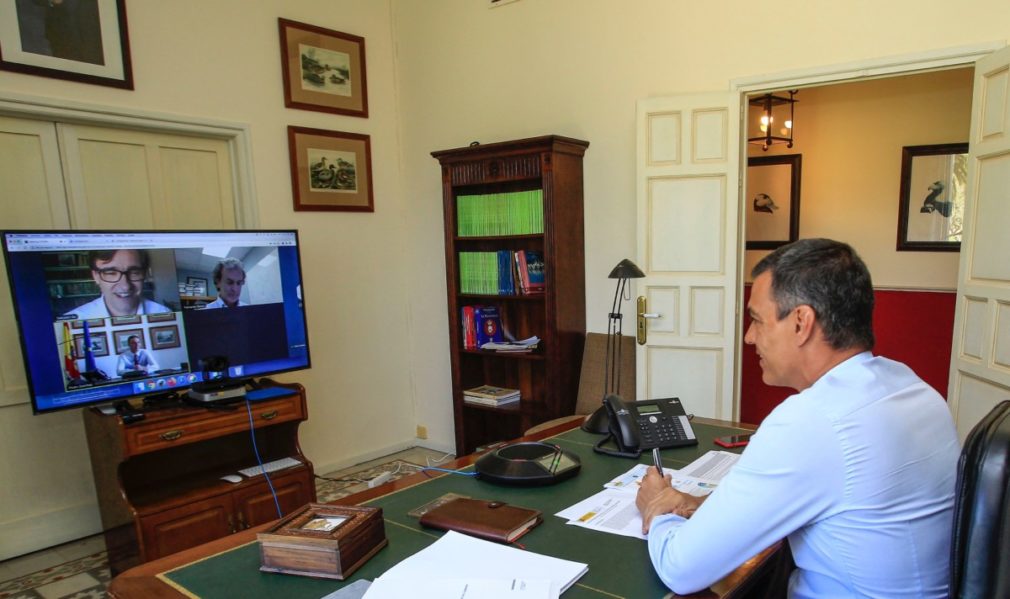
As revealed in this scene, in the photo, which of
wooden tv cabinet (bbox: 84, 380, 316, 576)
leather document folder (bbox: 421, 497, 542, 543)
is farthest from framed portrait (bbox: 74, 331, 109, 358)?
leather document folder (bbox: 421, 497, 542, 543)

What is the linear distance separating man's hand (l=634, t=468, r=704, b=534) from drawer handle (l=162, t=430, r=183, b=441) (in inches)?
79.8

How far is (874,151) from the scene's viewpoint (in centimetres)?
475

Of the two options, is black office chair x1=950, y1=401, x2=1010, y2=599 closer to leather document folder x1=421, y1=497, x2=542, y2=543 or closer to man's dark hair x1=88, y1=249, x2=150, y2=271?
leather document folder x1=421, y1=497, x2=542, y2=543

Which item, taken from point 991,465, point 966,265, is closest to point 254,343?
point 991,465

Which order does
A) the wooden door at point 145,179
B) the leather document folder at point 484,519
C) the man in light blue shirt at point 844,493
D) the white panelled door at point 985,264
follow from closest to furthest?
the man in light blue shirt at point 844,493 < the leather document folder at point 484,519 < the white panelled door at point 985,264 < the wooden door at point 145,179

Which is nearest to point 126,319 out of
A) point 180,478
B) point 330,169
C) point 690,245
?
point 180,478

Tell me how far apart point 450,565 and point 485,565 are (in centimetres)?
7

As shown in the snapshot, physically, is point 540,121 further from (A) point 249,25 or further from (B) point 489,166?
(A) point 249,25

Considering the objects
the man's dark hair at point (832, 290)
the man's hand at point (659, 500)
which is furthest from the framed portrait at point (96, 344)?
the man's dark hair at point (832, 290)

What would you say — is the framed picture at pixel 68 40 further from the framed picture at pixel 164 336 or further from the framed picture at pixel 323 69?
the framed picture at pixel 164 336

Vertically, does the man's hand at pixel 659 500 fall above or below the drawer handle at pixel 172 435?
above

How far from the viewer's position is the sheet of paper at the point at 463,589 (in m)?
1.01

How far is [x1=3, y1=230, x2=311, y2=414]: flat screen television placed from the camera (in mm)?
2252

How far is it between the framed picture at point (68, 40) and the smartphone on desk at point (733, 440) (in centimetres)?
335
